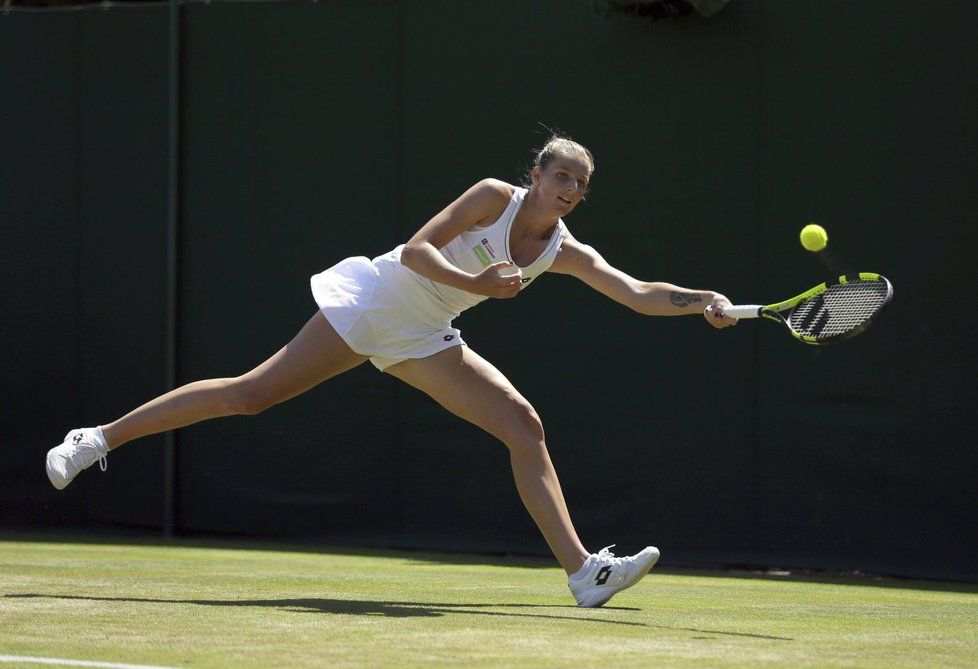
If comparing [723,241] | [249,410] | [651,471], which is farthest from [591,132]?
[249,410]

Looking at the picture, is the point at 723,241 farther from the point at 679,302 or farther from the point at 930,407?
the point at 679,302

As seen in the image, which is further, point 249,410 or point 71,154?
point 71,154

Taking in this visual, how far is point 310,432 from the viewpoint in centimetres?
793

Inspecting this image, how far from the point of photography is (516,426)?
492cm

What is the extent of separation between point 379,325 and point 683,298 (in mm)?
1006

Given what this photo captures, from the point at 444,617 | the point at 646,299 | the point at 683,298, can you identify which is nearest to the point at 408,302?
the point at 646,299

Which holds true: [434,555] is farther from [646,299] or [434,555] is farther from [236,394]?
[646,299]

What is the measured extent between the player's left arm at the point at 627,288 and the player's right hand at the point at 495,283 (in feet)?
1.76

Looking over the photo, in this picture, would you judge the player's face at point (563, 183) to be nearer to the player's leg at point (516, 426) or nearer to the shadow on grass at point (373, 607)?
the player's leg at point (516, 426)

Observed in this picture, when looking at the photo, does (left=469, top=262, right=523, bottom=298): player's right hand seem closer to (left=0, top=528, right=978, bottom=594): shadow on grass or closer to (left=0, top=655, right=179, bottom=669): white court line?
(left=0, top=655, right=179, bottom=669): white court line

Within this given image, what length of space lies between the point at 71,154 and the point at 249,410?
3797 mm

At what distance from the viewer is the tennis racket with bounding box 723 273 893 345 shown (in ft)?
15.1

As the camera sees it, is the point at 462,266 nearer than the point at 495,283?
No

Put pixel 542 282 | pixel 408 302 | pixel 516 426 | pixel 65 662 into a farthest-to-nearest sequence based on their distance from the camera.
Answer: pixel 542 282, pixel 408 302, pixel 516 426, pixel 65 662
